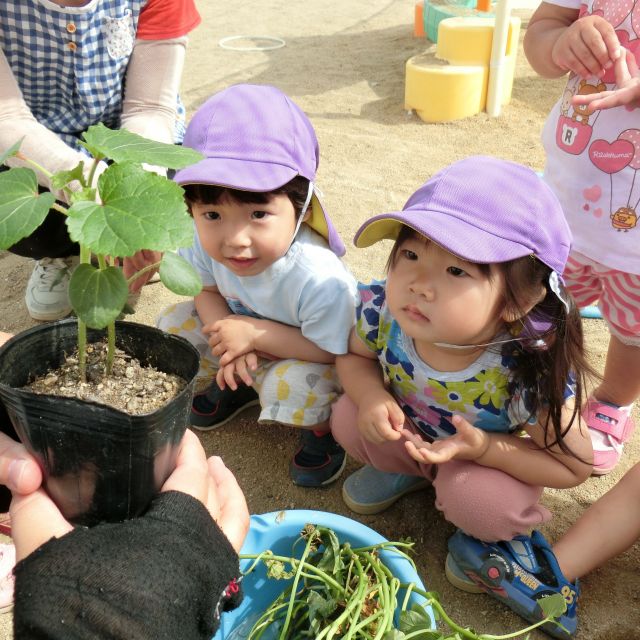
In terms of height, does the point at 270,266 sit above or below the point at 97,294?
below

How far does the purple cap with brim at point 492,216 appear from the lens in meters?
1.21

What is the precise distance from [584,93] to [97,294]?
52.0 inches

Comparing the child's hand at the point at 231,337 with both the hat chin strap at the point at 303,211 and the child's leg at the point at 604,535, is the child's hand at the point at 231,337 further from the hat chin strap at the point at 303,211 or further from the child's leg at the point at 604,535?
the child's leg at the point at 604,535

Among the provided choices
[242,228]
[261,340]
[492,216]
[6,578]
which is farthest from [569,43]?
[6,578]

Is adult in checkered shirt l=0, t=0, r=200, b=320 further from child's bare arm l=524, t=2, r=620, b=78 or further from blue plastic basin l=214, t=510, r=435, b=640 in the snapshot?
child's bare arm l=524, t=2, r=620, b=78

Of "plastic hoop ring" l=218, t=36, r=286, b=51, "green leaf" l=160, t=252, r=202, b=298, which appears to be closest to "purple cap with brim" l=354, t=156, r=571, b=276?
"green leaf" l=160, t=252, r=202, b=298

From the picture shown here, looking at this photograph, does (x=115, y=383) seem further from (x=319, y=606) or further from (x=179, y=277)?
(x=319, y=606)

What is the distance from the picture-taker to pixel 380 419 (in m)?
1.47

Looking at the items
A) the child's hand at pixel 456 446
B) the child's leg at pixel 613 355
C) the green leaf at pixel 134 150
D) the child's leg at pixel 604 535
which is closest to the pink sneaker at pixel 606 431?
the child's leg at pixel 613 355

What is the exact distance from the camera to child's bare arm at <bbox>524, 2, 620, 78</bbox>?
1533 mm

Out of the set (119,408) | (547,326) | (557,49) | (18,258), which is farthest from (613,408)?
(18,258)

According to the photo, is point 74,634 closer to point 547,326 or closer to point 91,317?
point 91,317

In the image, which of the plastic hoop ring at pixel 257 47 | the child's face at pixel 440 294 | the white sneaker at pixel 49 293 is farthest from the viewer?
the plastic hoop ring at pixel 257 47

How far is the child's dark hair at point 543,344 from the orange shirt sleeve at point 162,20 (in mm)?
1161
